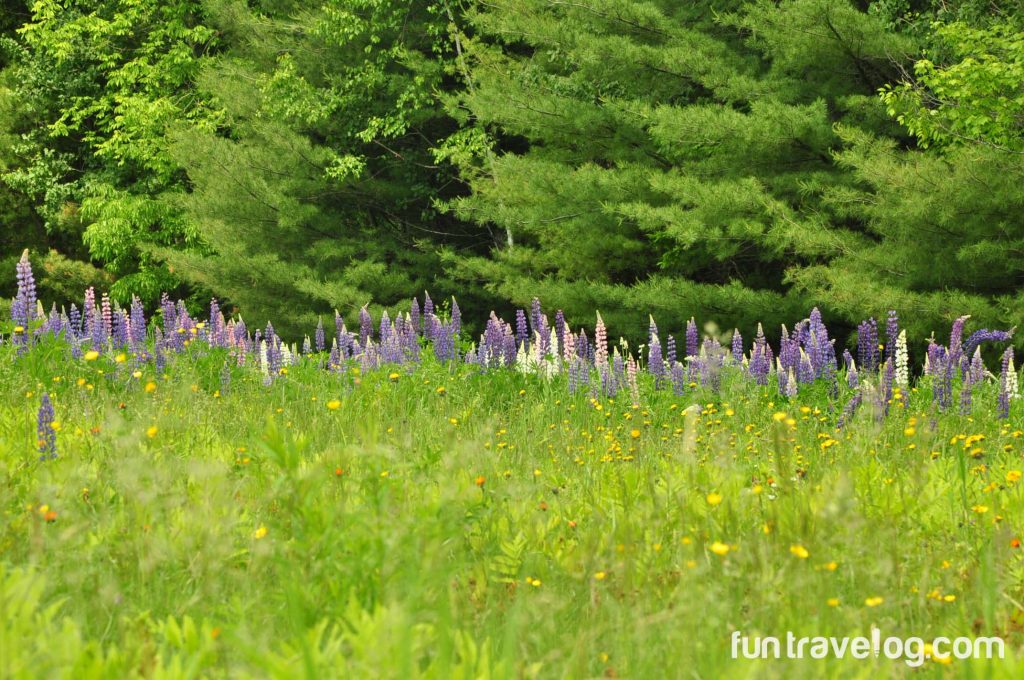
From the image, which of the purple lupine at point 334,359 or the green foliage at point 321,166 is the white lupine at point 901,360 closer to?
the purple lupine at point 334,359

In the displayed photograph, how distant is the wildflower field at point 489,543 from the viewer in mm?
2041

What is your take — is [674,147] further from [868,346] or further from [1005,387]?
[1005,387]

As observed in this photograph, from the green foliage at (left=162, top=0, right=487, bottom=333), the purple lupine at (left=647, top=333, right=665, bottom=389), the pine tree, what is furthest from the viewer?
the green foliage at (left=162, top=0, right=487, bottom=333)

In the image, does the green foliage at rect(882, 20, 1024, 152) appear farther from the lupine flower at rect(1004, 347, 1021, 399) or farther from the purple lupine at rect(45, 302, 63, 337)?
the purple lupine at rect(45, 302, 63, 337)

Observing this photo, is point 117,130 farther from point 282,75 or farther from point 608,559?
point 608,559

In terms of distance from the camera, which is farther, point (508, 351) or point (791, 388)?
point (508, 351)

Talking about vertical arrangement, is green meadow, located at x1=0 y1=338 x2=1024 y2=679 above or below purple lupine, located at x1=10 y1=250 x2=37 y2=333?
below

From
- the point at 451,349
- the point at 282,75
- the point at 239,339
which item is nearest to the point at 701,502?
the point at 451,349

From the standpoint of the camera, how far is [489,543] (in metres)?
3.07

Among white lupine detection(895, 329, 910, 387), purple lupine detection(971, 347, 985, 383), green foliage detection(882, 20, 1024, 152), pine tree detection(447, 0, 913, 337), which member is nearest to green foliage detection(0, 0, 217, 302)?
pine tree detection(447, 0, 913, 337)

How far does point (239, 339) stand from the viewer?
26.1ft

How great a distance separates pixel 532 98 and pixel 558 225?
215 cm

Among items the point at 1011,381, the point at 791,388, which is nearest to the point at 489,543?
the point at 791,388

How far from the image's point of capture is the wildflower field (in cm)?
204
